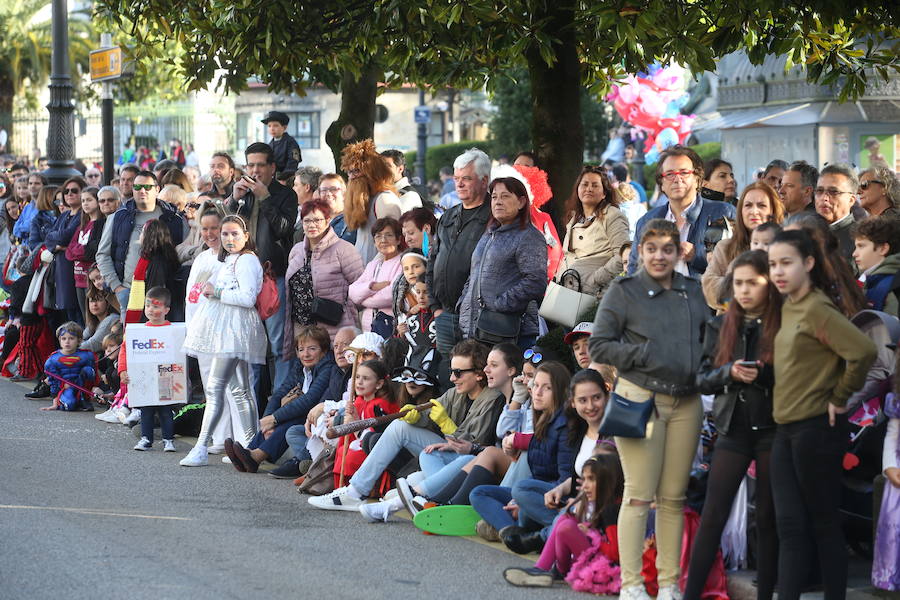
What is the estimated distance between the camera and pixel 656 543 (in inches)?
289

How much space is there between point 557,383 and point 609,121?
1300 inches

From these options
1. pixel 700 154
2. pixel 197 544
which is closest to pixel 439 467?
pixel 197 544

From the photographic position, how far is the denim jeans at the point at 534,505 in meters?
8.27

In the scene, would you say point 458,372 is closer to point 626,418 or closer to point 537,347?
point 537,347

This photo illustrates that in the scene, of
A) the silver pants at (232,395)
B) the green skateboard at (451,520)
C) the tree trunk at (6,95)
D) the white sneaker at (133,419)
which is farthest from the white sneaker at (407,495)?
the tree trunk at (6,95)

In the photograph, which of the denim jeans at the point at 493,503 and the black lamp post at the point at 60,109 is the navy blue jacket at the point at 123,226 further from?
the denim jeans at the point at 493,503

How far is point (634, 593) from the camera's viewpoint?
7176mm

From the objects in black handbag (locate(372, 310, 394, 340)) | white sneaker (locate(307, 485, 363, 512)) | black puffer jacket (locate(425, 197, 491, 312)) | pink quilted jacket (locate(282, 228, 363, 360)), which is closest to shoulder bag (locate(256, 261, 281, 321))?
pink quilted jacket (locate(282, 228, 363, 360))

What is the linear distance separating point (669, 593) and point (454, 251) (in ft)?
12.2

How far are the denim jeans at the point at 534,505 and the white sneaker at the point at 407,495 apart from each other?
3.01 feet

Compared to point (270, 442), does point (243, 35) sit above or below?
above

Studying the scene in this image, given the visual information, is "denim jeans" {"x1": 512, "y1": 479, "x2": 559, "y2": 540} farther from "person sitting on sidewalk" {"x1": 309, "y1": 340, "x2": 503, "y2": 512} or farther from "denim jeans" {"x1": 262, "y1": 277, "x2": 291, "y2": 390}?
"denim jeans" {"x1": 262, "y1": 277, "x2": 291, "y2": 390}

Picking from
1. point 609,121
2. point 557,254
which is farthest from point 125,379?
point 609,121

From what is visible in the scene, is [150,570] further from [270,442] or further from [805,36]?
[805,36]
